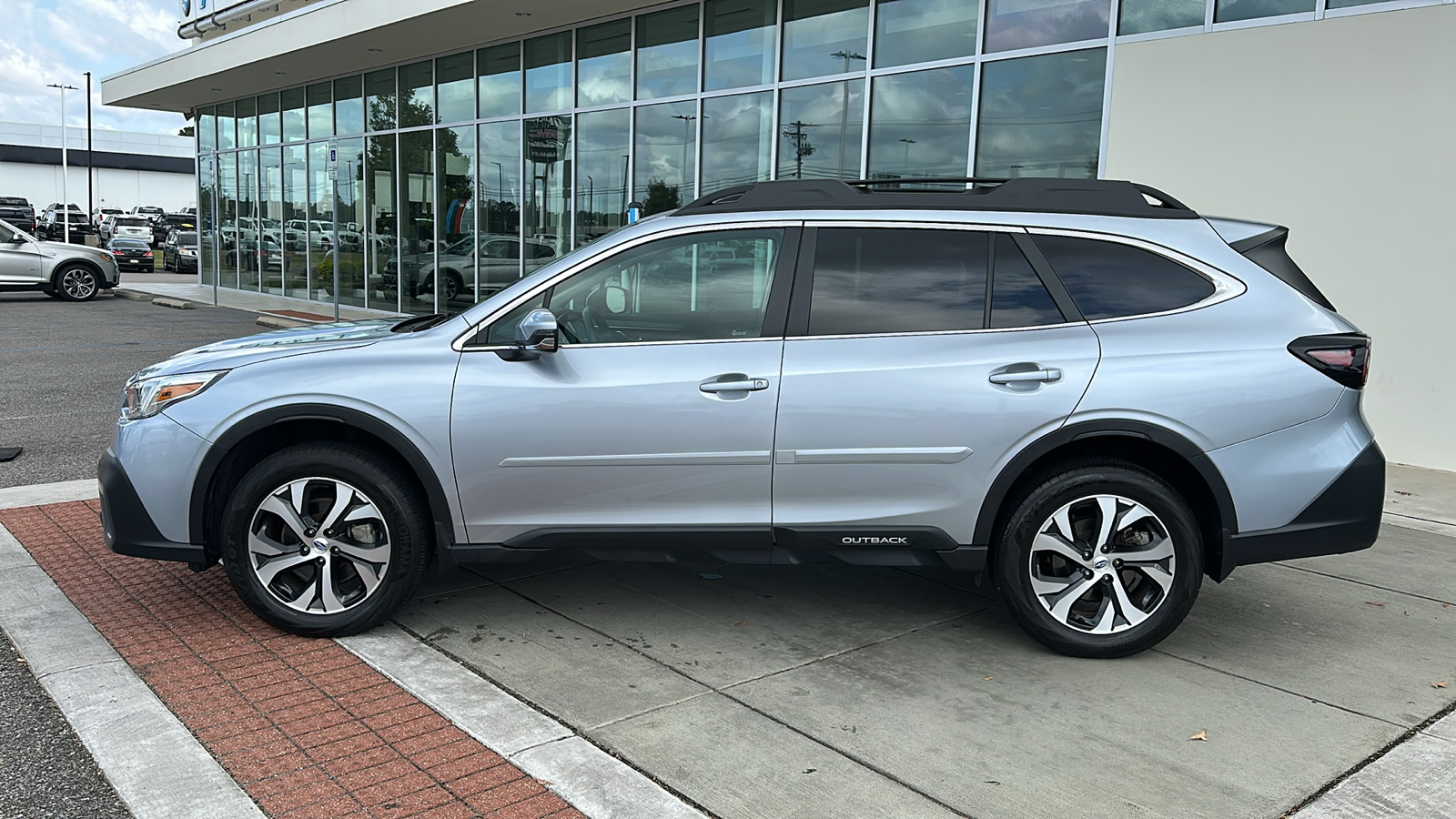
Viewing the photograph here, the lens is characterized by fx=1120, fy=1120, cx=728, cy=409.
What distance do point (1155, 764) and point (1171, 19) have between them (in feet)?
24.2

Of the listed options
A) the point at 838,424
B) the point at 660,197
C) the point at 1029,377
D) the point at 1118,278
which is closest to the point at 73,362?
the point at 660,197

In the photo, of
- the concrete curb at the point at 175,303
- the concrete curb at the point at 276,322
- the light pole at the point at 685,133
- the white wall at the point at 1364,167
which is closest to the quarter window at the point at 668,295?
the white wall at the point at 1364,167

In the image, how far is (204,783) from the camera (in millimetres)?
3234

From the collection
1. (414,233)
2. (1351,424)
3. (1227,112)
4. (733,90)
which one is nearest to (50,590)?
(1351,424)

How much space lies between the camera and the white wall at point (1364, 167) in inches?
303

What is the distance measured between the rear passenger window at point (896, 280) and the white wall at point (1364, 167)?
505 centimetres

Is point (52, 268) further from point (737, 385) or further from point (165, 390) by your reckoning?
point (737, 385)

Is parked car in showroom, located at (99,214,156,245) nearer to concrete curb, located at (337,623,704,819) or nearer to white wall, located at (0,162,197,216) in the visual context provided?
white wall, located at (0,162,197,216)

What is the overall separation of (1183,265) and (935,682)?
6.12 feet

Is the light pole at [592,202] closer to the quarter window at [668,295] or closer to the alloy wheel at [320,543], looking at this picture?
the quarter window at [668,295]

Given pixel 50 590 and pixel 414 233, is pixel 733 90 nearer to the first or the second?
pixel 414 233

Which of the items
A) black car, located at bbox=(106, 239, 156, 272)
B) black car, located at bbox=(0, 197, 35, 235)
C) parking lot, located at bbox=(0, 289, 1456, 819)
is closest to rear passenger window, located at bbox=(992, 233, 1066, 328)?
parking lot, located at bbox=(0, 289, 1456, 819)

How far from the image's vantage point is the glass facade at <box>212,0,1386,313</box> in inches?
395

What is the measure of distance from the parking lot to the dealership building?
9.79 feet
